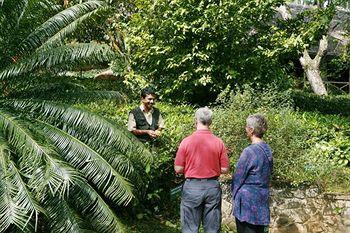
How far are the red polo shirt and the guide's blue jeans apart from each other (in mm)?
106

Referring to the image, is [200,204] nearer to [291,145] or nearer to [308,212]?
[308,212]

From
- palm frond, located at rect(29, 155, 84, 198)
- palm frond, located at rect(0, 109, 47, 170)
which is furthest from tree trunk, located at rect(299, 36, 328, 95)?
palm frond, located at rect(29, 155, 84, 198)

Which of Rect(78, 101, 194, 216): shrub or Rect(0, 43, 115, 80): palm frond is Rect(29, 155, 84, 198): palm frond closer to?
Rect(78, 101, 194, 216): shrub

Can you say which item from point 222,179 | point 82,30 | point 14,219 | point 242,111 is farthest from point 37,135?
point 242,111

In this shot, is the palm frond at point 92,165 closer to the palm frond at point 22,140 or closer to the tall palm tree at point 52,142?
the tall palm tree at point 52,142

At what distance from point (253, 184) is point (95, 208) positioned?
7.82 ft

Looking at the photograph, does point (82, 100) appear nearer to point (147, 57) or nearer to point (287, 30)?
point (147, 57)

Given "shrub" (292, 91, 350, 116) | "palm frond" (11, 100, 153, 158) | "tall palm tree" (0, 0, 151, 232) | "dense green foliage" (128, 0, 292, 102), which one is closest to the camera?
"tall palm tree" (0, 0, 151, 232)

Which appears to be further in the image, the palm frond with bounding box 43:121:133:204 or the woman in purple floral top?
the palm frond with bounding box 43:121:133:204

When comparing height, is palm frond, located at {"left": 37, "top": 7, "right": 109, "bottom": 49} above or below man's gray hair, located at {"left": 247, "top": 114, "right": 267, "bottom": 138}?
above

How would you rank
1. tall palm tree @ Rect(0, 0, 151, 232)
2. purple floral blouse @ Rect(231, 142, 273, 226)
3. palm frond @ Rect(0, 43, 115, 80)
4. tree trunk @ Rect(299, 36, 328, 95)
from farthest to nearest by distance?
tree trunk @ Rect(299, 36, 328, 95) < palm frond @ Rect(0, 43, 115, 80) < tall palm tree @ Rect(0, 0, 151, 232) < purple floral blouse @ Rect(231, 142, 273, 226)

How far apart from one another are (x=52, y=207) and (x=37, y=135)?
39.7 inches

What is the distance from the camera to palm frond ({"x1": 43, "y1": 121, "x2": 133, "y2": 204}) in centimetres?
631

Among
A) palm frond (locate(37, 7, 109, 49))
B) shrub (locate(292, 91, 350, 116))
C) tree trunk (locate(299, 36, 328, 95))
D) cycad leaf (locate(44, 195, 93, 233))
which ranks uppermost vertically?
tree trunk (locate(299, 36, 328, 95))
